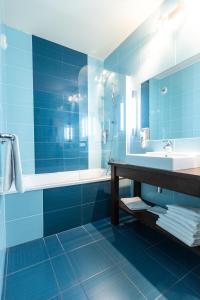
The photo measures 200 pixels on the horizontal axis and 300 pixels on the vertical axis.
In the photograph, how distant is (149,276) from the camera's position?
3.79 ft

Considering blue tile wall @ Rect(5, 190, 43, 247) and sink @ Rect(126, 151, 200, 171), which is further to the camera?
blue tile wall @ Rect(5, 190, 43, 247)

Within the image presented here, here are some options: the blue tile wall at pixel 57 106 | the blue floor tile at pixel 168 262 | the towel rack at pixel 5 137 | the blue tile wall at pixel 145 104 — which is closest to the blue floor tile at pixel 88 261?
the blue floor tile at pixel 168 262

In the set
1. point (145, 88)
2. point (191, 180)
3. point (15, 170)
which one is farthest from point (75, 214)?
point (145, 88)

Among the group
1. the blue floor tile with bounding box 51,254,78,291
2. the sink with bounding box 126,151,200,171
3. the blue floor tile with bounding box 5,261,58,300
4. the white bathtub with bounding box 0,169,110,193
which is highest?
the sink with bounding box 126,151,200,171

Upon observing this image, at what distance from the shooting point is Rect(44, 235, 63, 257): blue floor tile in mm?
A: 1429

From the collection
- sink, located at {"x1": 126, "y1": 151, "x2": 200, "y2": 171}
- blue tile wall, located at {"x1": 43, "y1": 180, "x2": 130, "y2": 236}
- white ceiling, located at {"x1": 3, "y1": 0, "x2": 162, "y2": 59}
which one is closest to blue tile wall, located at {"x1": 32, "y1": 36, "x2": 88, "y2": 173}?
white ceiling, located at {"x1": 3, "y1": 0, "x2": 162, "y2": 59}

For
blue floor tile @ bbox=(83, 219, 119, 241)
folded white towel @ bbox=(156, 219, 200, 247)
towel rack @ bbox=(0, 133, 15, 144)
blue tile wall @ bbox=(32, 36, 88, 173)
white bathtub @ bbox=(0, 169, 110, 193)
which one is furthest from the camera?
blue tile wall @ bbox=(32, 36, 88, 173)

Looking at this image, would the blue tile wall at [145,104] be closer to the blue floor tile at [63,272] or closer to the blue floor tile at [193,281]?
the blue floor tile at [193,281]

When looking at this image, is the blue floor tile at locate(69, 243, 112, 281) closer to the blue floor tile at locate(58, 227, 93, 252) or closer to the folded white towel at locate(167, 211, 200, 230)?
the blue floor tile at locate(58, 227, 93, 252)

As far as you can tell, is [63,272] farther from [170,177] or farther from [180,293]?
[170,177]

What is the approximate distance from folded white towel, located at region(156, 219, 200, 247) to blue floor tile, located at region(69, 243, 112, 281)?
536 millimetres

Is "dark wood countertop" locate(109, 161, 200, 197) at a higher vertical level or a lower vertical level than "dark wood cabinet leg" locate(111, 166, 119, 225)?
higher

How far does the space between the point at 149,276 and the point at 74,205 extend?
96 cm

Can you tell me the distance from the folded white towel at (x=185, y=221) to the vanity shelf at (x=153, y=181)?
13cm
